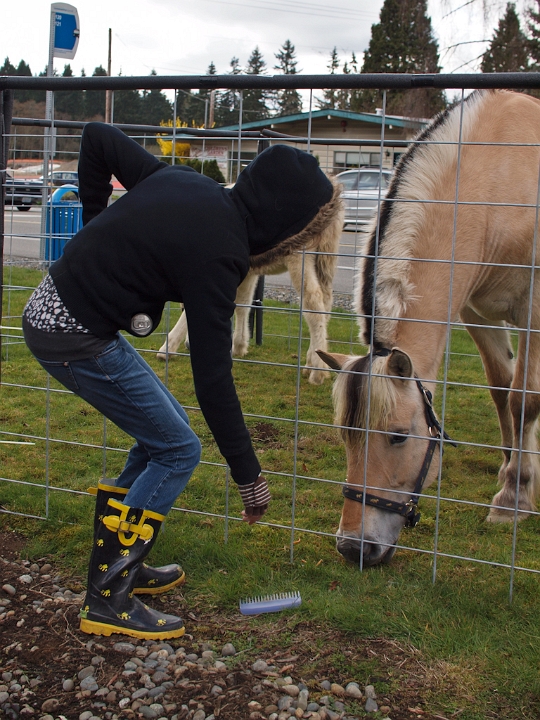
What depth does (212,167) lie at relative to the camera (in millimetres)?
7996

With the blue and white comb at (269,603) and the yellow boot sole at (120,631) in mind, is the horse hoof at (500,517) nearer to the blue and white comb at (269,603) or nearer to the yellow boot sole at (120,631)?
the blue and white comb at (269,603)

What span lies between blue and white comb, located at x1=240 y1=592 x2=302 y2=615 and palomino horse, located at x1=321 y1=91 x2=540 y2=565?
39 centimetres

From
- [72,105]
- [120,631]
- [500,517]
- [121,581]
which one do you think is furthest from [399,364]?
[72,105]

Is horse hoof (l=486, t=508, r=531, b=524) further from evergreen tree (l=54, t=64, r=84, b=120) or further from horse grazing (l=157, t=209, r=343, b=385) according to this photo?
evergreen tree (l=54, t=64, r=84, b=120)

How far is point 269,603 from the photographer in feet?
9.48

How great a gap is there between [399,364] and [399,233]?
77 cm

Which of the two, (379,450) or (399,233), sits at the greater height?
(399,233)

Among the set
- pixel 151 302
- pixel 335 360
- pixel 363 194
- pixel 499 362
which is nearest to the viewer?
pixel 151 302

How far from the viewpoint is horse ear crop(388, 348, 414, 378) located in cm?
307

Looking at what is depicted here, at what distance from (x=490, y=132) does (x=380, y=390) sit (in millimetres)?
1900

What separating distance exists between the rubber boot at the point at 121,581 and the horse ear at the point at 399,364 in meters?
1.24

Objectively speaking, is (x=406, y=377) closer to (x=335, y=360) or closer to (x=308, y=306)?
(x=335, y=360)

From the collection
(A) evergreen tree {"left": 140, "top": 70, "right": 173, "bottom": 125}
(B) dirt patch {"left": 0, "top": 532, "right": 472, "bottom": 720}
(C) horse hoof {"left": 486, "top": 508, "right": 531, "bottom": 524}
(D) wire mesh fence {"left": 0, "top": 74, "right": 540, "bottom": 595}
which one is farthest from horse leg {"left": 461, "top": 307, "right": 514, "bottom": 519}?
(A) evergreen tree {"left": 140, "top": 70, "right": 173, "bottom": 125}

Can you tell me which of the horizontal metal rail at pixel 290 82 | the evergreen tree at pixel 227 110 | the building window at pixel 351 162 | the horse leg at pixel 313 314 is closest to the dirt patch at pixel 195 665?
the horizontal metal rail at pixel 290 82
